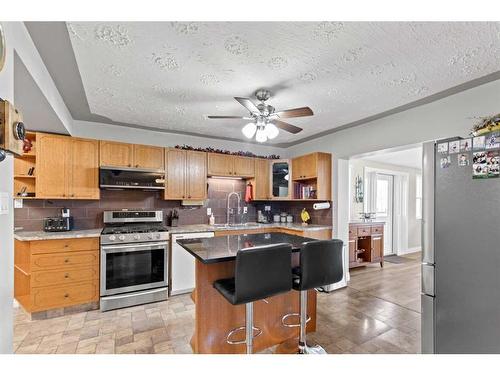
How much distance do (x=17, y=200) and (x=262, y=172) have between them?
3.62 m

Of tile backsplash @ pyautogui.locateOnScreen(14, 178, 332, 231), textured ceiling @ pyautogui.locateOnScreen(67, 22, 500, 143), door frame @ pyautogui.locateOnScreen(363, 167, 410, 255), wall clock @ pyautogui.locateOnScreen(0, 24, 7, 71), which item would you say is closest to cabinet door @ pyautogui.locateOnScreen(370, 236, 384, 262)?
door frame @ pyautogui.locateOnScreen(363, 167, 410, 255)

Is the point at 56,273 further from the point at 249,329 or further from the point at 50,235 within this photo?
the point at 249,329

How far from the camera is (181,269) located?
134 inches

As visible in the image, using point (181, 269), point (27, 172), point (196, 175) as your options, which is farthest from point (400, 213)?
point (27, 172)

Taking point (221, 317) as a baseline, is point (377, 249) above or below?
below

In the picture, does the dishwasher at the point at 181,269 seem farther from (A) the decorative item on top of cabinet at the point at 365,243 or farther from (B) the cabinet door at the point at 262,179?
(A) the decorative item on top of cabinet at the point at 365,243

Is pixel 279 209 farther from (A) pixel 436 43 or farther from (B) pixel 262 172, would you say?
(A) pixel 436 43

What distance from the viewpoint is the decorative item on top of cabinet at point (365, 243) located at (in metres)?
4.60

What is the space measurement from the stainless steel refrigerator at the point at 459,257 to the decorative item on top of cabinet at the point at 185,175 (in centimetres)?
309

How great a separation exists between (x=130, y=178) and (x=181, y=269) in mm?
1497

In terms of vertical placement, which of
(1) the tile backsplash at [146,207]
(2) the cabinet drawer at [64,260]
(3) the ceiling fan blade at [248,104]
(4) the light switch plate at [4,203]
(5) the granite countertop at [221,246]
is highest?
(3) the ceiling fan blade at [248,104]

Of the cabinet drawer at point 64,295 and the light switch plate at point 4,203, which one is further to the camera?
the cabinet drawer at point 64,295

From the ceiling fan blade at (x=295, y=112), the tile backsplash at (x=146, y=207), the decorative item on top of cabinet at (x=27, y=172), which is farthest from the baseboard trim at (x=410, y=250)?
the decorative item on top of cabinet at (x=27, y=172)

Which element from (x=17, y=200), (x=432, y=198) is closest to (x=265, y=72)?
(x=432, y=198)
